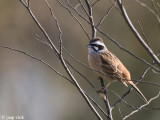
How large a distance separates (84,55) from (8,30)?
3.24 m

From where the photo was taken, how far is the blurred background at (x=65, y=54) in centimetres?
1527

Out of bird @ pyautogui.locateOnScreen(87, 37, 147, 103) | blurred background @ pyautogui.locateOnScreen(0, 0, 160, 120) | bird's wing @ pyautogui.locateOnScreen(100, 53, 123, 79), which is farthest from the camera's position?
blurred background @ pyautogui.locateOnScreen(0, 0, 160, 120)

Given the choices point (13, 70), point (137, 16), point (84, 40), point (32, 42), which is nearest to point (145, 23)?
point (137, 16)

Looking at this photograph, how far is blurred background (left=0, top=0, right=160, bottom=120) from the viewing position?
50.1 feet

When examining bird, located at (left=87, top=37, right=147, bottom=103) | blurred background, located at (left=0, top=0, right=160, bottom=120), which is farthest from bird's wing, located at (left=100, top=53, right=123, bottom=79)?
blurred background, located at (left=0, top=0, right=160, bottom=120)

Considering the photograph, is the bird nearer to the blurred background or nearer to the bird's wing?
the bird's wing

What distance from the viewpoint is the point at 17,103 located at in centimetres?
1647

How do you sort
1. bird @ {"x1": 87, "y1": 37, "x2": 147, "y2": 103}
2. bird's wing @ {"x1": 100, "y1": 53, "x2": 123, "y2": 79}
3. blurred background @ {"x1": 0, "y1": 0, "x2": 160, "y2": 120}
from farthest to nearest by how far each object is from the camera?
blurred background @ {"x1": 0, "y1": 0, "x2": 160, "y2": 120}, bird @ {"x1": 87, "y1": 37, "x2": 147, "y2": 103}, bird's wing @ {"x1": 100, "y1": 53, "x2": 123, "y2": 79}

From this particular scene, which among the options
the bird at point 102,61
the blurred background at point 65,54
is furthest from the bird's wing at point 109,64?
the blurred background at point 65,54

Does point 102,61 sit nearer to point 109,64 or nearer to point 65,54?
point 109,64

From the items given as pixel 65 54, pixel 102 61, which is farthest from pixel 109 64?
pixel 65 54

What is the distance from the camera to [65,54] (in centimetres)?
1686

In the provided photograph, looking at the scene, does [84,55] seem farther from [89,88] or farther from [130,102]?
[130,102]

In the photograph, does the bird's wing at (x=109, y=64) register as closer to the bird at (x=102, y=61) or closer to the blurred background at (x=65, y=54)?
the bird at (x=102, y=61)
